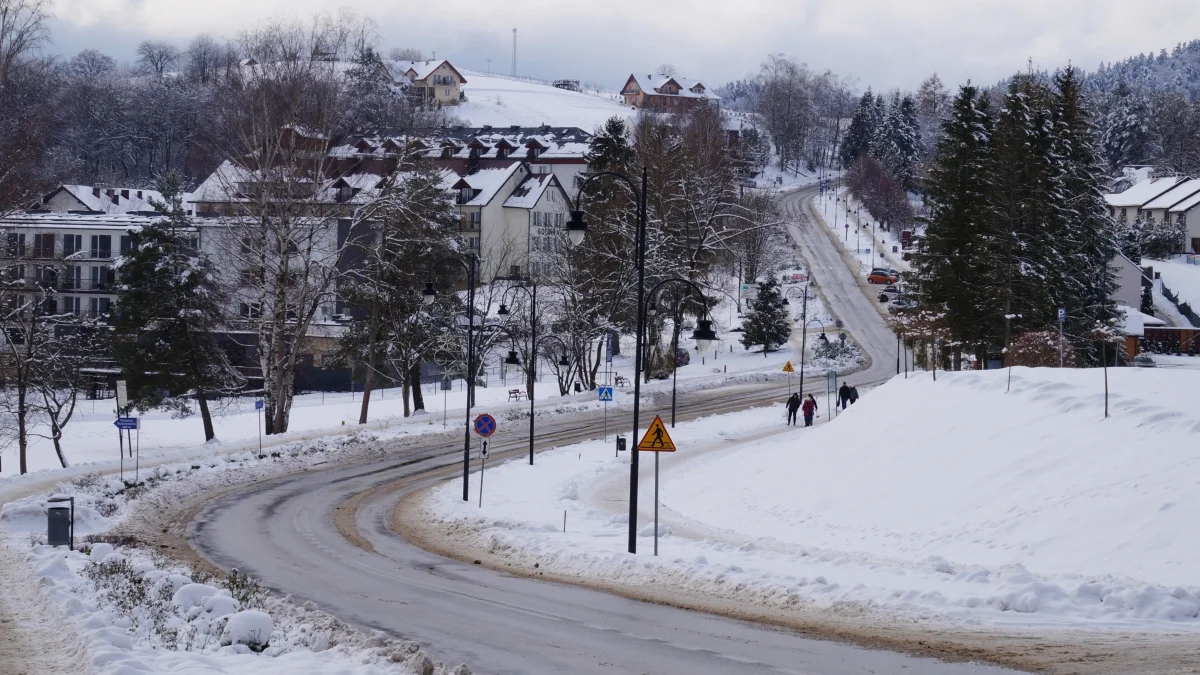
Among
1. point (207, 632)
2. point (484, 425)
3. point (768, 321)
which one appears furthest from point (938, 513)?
point (768, 321)

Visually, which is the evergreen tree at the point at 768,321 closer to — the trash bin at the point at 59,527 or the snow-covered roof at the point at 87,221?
the snow-covered roof at the point at 87,221

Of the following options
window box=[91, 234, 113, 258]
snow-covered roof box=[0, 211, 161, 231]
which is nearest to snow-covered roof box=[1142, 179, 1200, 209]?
snow-covered roof box=[0, 211, 161, 231]

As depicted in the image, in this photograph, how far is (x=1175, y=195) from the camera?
105500 millimetres

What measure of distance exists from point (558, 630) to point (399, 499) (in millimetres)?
17347

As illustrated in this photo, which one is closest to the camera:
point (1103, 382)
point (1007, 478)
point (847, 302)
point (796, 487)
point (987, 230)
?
point (1007, 478)

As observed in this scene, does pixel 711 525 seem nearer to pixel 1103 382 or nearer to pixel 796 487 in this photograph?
pixel 796 487

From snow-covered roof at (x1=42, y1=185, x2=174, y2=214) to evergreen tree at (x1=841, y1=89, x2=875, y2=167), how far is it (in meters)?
101

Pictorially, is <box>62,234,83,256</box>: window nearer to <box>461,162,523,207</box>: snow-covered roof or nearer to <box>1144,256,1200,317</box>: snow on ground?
<box>461,162,523,207</box>: snow-covered roof

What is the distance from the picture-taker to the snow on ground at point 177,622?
12.4 metres

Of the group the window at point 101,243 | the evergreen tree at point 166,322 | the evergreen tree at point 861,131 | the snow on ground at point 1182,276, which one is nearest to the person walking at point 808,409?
the evergreen tree at point 166,322

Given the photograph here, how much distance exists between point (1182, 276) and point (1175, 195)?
68.7 ft

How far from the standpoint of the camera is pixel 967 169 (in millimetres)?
52938

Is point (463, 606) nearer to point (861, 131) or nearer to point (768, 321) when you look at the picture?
point (768, 321)

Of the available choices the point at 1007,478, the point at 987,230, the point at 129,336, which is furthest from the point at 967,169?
the point at 129,336
